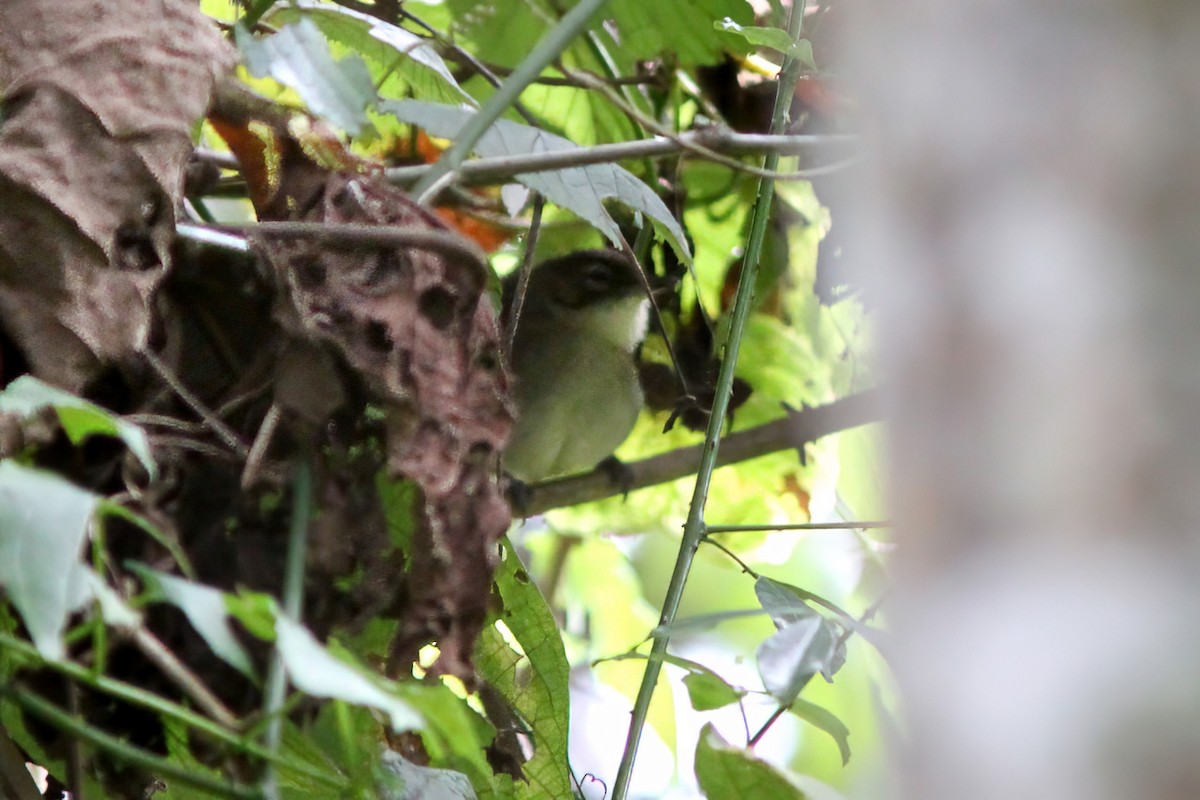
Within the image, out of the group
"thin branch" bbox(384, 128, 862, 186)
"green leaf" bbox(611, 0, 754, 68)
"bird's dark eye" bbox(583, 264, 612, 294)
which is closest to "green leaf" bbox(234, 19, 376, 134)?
"thin branch" bbox(384, 128, 862, 186)

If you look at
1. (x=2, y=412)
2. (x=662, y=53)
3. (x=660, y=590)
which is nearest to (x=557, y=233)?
(x=662, y=53)

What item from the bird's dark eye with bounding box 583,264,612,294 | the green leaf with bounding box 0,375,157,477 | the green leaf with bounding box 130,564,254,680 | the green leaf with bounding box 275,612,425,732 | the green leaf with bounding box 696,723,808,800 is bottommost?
the bird's dark eye with bounding box 583,264,612,294

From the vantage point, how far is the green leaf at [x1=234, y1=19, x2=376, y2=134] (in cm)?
105

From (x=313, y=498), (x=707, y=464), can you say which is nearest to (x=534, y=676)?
(x=707, y=464)

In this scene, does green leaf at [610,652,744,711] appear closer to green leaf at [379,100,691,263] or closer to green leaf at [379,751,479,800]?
green leaf at [379,751,479,800]

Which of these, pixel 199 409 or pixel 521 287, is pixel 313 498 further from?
pixel 521 287

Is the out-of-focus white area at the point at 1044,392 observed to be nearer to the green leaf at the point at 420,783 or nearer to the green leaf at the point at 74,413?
the green leaf at the point at 74,413

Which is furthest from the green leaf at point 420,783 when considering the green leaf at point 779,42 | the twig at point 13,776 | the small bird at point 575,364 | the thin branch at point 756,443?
the small bird at point 575,364

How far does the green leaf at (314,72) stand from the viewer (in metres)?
1.05

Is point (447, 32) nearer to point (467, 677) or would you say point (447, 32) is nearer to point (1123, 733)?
point (467, 677)

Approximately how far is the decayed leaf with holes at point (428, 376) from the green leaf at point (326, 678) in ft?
0.78

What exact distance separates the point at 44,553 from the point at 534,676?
27.8 inches

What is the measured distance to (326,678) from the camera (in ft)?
2.31

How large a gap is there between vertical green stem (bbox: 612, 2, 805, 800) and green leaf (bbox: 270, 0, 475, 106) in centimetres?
43
